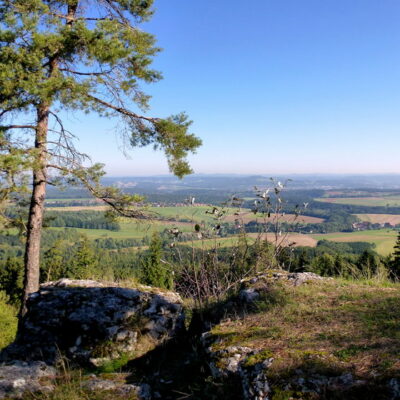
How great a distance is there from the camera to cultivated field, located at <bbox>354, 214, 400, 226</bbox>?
84.7 meters

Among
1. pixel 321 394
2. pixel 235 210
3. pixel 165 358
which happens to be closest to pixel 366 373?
pixel 321 394

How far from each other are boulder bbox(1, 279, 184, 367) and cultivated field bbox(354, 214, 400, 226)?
9084 centimetres

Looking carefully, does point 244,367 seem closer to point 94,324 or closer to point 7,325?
point 94,324

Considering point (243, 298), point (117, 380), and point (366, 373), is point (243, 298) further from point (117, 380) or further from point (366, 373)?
point (366, 373)

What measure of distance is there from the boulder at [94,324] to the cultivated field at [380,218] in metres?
90.8

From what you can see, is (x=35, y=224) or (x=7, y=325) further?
(x=7, y=325)

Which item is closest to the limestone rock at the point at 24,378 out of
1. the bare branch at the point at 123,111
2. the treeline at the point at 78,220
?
the bare branch at the point at 123,111

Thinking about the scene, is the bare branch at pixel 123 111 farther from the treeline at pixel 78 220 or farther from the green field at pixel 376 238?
the treeline at pixel 78 220

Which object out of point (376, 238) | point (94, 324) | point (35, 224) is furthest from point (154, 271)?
point (376, 238)

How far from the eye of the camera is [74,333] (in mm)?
5199

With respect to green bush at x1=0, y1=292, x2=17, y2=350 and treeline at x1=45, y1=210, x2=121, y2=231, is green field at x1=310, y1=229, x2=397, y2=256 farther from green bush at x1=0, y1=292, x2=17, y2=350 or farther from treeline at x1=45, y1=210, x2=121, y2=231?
green bush at x1=0, y1=292, x2=17, y2=350

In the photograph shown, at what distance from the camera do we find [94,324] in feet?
17.3

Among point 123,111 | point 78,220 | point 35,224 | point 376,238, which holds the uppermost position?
point 123,111

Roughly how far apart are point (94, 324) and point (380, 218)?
331 feet
